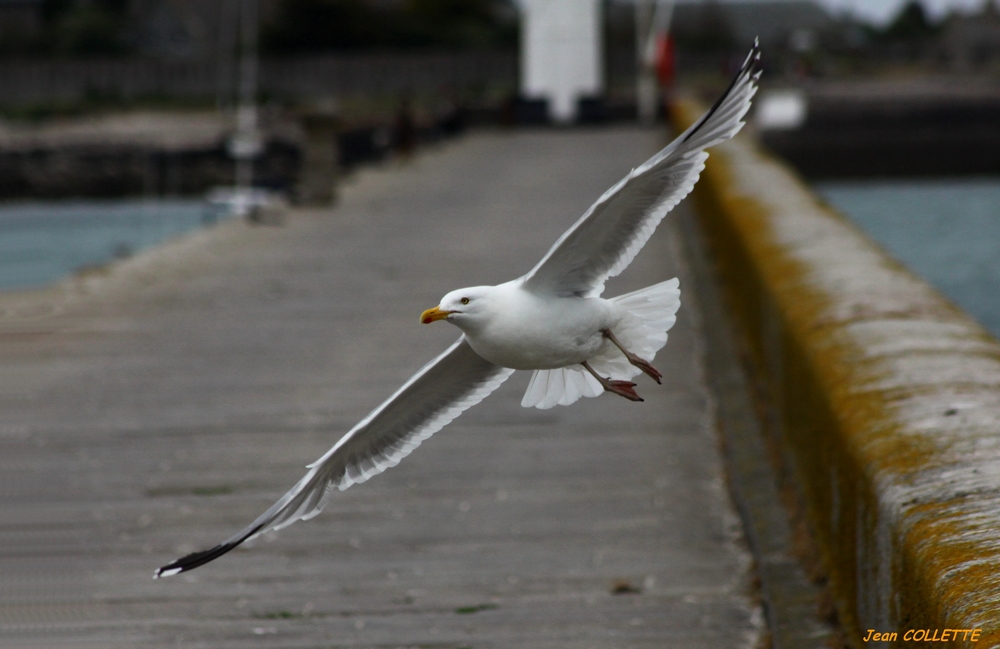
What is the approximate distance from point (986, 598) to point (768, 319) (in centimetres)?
318

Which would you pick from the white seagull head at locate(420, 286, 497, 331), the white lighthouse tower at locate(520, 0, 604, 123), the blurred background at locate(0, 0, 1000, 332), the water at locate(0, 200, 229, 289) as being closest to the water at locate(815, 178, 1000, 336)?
the blurred background at locate(0, 0, 1000, 332)

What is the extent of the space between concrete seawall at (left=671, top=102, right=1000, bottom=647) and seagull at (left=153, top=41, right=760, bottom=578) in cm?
57

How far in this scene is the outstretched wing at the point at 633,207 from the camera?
12.1ft

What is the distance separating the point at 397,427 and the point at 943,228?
2069cm

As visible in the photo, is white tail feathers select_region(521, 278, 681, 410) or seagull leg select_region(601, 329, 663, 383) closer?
seagull leg select_region(601, 329, 663, 383)

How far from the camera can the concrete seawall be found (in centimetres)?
253

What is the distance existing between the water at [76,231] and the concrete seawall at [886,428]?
10.5 metres

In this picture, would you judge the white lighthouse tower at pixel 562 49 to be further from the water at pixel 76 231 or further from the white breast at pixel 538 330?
the white breast at pixel 538 330

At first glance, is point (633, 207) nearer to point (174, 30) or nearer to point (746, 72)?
point (746, 72)

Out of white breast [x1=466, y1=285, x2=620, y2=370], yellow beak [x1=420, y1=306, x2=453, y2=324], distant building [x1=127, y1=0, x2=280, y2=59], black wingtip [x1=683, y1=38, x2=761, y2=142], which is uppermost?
black wingtip [x1=683, y1=38, x2=761, y2=142]

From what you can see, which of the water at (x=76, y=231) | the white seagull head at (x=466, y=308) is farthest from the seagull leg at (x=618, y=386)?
the water at (x=76, y=231)

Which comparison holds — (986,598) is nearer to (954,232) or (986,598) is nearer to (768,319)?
(768,319)

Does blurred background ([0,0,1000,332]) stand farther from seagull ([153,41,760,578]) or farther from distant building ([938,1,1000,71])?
seagull ([153,41,760,578])

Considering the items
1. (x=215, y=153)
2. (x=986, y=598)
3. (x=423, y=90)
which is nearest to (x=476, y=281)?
(x=986, y=598)
